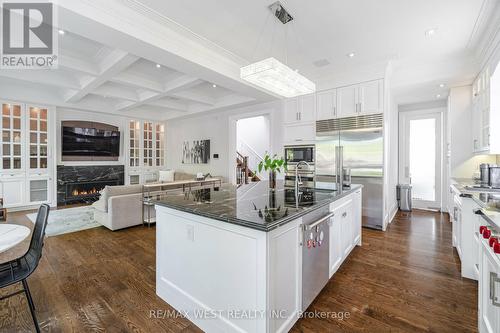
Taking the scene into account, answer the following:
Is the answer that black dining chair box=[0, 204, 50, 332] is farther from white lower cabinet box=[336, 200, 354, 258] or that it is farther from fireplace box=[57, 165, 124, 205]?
fireplace box=[57, 165, 124, 205]

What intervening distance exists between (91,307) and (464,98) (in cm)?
671

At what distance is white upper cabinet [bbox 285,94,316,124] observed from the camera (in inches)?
190

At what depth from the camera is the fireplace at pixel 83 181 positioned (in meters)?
6.38

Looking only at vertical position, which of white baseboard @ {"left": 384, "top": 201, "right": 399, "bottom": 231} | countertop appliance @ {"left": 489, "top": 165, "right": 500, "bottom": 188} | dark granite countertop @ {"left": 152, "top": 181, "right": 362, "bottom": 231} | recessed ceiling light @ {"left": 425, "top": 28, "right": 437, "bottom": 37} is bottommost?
white baseboard @ {"left": 384, "top": 201, "right": 399, "bottom": 231}

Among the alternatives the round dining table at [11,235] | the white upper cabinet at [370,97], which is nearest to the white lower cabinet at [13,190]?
the round dining table at [11,235]

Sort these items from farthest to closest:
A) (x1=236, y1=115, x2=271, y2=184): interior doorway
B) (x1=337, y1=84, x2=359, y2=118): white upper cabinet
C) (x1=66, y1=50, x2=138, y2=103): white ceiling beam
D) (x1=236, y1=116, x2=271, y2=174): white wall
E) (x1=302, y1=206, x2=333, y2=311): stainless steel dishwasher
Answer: (x1=236, y1=116, x2=271, y2=174): white wall < (x1=236, y1=115, x2=271, y2=184): interior doorway < (x1=337, y1=84, x2=359, y2=118): white upper cabinet < (x1=66, y1=50, x2=138, y2=103): white ceiling beam < (x1=302, y1=206, x2=333, y2=311): stainless steel dishwasher

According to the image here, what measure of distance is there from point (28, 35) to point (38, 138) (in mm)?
3853

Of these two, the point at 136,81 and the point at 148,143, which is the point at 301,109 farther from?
the point at 148,143

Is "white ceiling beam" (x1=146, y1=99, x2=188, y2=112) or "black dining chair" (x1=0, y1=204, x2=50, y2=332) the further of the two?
"white ceiling beam" (x1=146, y1=99, x2=188, y2=112)

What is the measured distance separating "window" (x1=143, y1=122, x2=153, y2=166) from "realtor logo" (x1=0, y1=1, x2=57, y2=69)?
4.18 m

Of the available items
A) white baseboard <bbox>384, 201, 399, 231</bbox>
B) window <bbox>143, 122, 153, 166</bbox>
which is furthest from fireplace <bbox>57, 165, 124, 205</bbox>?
white baseboard <bbox>384, 201, 399, 231</bbox>

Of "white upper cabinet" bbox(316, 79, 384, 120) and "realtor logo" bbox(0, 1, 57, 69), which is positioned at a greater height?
"realtor logo" bbox(0, 1, 57, 69)

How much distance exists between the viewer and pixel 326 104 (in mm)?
4629

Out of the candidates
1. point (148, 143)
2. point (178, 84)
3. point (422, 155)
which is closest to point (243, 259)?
point (178, 84)
